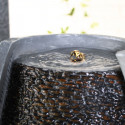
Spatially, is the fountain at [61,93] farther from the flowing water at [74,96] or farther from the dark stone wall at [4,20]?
the dark stone wall at [4,20]

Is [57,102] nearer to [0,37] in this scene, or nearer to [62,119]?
[62,119]

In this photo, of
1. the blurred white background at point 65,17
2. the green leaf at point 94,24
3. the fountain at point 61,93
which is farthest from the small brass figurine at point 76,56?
the green leaf at point 94,24

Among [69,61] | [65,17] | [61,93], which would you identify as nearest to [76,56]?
[69,61]

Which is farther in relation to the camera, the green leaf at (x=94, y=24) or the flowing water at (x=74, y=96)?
the green leaf at (x=94, y=24)

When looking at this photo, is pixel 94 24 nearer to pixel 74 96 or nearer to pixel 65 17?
pixel 65 17

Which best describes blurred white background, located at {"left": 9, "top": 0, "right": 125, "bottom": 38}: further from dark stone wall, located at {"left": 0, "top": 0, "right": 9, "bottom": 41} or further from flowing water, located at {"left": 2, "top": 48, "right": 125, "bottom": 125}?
flowing water, located at {"left": 2, "top": 48, "right": 125, "bottom": 125}

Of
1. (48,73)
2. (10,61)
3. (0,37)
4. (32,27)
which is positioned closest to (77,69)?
(48,73)
